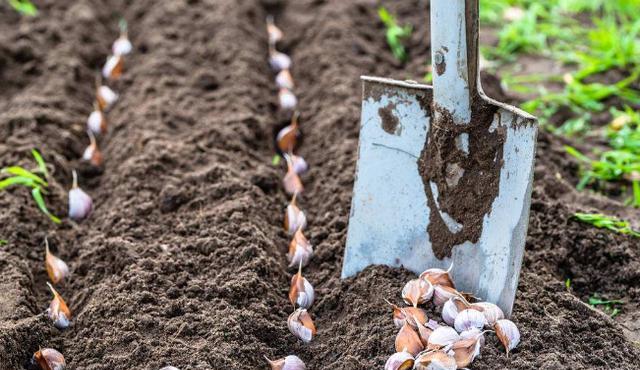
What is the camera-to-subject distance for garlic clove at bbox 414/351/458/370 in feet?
7.04

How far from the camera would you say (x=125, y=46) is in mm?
4324

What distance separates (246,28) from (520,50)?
1.43 metres

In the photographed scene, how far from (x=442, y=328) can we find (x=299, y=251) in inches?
27.2

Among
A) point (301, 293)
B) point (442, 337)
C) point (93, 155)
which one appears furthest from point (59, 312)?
point (442, 337)

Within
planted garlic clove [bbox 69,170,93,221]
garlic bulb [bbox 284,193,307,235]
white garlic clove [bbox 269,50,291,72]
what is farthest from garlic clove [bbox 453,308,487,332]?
white garlic clove [bbox 269,50,291,72]

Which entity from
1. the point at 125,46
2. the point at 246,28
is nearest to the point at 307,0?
the point at 246,28

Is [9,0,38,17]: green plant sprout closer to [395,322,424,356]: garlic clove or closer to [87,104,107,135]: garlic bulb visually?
[87,104,107,135]: garlic bulb

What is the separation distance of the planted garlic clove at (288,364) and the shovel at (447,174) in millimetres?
408

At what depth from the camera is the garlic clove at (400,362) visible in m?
2.20

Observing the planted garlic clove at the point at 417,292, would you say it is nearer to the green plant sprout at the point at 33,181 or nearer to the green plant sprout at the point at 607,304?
the green plant sprout at the point at 607,304

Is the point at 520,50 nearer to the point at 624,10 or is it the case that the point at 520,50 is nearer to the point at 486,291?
the point at 624,10

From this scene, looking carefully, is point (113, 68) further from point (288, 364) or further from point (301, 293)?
point (288, 364)

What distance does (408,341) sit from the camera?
225 cm

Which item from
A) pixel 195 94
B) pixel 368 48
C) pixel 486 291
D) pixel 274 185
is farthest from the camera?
pixel 368 48
